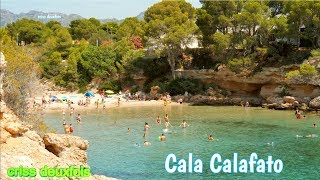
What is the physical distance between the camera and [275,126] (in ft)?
114

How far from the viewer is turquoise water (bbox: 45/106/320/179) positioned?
878 inches

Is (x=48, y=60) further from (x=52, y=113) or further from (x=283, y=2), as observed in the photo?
(x=283, y=2)

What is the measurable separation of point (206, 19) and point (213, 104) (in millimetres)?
9389

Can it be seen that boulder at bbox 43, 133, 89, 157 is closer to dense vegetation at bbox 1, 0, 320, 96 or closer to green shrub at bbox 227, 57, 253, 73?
dense vegetation at bbox 1, 0, 320, 96

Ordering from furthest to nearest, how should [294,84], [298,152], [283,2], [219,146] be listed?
[283,2]
[294,84]
[219,146]
[298,152]

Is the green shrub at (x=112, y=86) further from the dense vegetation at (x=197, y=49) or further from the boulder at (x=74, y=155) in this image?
the boulder at (x=74, y=155)

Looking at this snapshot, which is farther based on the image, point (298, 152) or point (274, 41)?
point (274, 41)

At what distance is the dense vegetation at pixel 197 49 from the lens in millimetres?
45062

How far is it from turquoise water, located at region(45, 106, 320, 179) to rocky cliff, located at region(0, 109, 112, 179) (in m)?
5.96

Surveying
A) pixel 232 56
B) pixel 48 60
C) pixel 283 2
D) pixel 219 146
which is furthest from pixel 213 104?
A: pixel 48 60

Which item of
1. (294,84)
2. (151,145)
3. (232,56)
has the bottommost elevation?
(151,145)

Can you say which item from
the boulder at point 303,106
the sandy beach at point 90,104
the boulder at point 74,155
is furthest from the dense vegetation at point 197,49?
the boulder at point 74,155

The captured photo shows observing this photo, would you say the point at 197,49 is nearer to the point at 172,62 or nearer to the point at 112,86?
the point at 172,62

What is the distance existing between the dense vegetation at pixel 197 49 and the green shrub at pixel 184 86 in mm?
113
